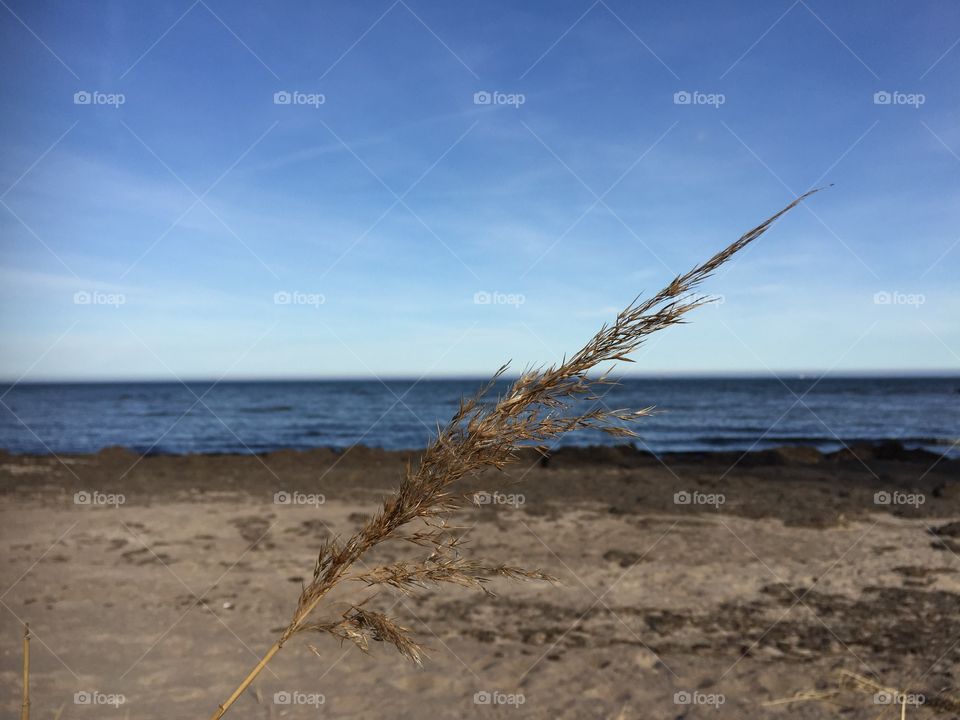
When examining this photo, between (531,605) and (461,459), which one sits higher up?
(461,459)

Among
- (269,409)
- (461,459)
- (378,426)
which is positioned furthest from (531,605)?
(269,409)

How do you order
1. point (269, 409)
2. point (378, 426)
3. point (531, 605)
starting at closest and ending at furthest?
point (531, 605)
point (378, 426)
point (269, 409)

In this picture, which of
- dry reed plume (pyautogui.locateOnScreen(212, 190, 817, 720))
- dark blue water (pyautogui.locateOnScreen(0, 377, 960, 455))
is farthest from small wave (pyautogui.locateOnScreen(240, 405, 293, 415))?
dry reed plume (pyautogui.locateOnScreen(212, 190, 817, 720))

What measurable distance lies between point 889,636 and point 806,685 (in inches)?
60.0

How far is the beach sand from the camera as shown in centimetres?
469

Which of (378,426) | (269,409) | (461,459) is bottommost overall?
(461,459)

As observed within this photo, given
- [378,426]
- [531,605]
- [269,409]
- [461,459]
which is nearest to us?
[461,459]

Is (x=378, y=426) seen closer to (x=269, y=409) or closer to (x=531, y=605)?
(x=269, y=409)

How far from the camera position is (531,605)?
21.7 feet

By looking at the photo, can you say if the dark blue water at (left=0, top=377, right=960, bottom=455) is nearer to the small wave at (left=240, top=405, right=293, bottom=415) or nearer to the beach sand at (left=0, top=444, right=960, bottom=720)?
the small wave at (left=240, top=405, right=293, bottom=415)

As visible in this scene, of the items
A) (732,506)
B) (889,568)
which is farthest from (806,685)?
(732,506)

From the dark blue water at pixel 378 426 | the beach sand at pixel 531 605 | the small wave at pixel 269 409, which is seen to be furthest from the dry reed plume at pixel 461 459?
the small wave at pixel 269 409

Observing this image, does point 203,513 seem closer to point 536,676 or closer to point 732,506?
point 536,676

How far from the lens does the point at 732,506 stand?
11500 millimetres
